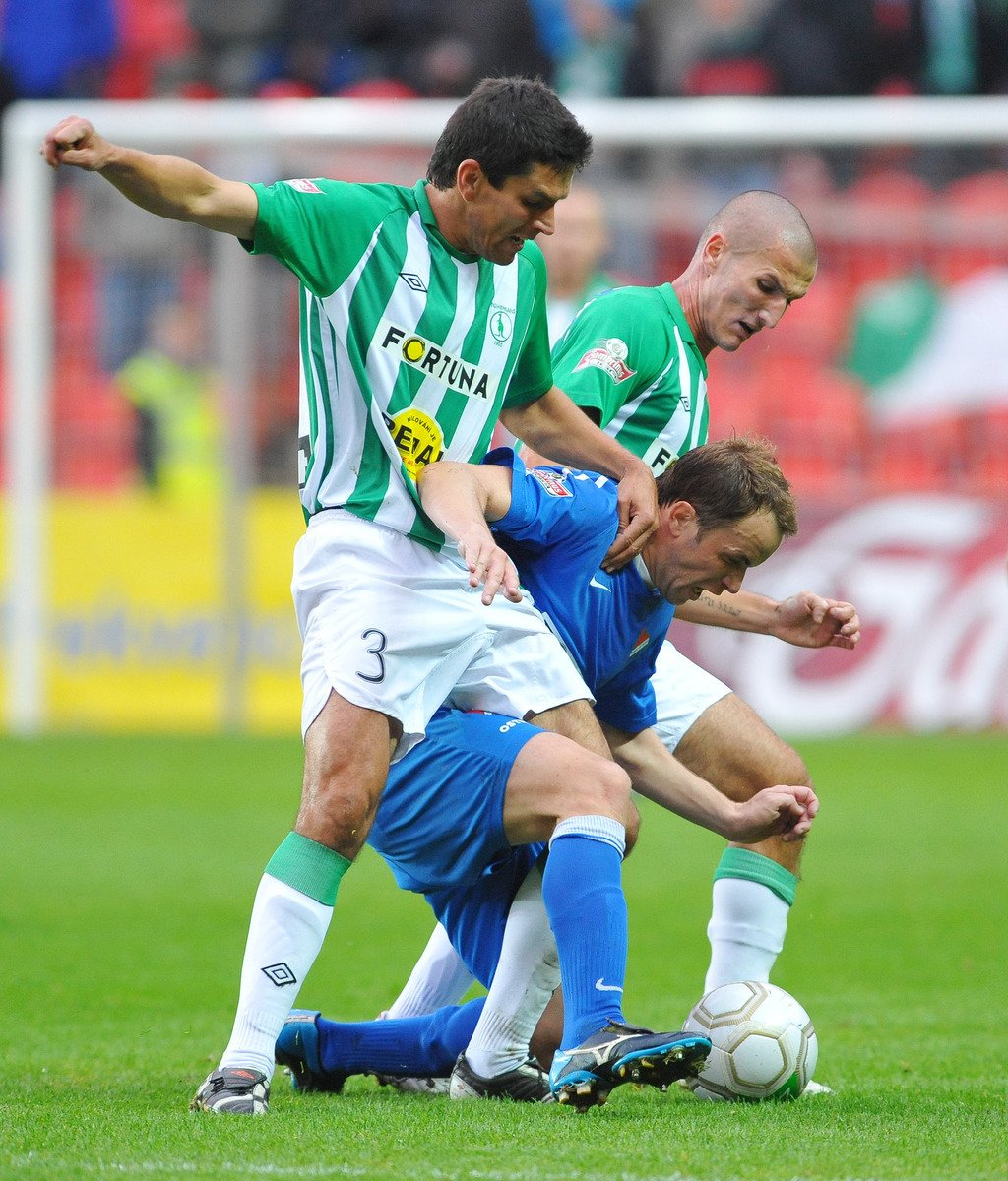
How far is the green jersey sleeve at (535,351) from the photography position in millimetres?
4500

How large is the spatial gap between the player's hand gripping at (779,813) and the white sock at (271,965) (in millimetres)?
1020

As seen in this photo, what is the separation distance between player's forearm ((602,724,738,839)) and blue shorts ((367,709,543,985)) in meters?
0.39

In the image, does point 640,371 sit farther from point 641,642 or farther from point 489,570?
point 489,570

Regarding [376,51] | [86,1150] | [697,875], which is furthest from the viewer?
[376,51]

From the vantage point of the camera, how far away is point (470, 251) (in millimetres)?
4309

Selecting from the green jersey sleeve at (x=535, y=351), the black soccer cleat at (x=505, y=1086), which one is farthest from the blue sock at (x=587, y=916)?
→ the green jersey sleeve at (x=535, y=351)

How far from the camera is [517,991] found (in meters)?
4.36

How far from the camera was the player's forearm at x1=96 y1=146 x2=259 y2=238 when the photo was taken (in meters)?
3.72

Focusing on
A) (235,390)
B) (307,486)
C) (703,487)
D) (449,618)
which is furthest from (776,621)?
(235,390)

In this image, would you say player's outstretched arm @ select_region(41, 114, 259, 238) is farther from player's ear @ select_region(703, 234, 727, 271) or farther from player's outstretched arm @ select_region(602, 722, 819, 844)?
player's outstretched arm @ select_region(602, 722, 819, 844)

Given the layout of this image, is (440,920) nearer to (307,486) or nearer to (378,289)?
(307,486)

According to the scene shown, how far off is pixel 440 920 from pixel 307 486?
1.10 meters

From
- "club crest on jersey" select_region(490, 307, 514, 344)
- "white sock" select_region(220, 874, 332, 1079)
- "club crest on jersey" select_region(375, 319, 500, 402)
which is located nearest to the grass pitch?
"white sock" select_region(220, 874, 332, 1079)

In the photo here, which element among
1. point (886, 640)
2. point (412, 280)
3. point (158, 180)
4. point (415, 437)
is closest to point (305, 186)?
point (412, 280)
